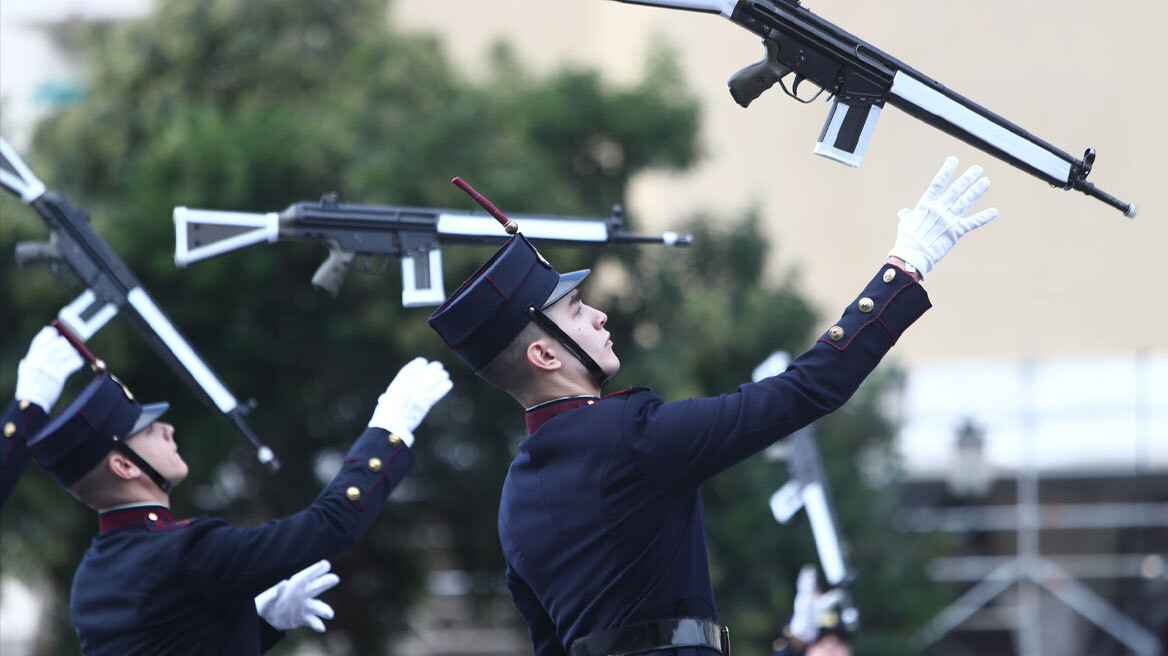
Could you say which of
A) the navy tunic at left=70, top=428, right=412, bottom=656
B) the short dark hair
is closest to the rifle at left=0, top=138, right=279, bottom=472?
the navy tunic at left=70, top=428, right=412, bottom=656

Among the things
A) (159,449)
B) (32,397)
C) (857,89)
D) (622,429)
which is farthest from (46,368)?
(857,89)

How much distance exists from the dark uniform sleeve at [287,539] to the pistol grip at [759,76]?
5.17ft

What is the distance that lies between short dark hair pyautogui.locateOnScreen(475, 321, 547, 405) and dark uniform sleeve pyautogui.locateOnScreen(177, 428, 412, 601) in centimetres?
92

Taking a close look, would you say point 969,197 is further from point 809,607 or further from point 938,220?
point 809,607

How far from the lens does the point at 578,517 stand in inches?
129

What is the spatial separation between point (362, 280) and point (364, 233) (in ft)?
26.4

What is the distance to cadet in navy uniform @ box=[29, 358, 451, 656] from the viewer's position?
412 cm

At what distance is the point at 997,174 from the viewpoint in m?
A: 18.0

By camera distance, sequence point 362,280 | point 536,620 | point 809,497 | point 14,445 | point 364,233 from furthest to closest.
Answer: point 362,280 < point 809,497 < point 14,445 < point 364,233 < point 536,620

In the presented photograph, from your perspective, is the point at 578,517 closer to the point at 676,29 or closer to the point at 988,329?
the point at 988,329

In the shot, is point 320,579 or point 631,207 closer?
point 320,579

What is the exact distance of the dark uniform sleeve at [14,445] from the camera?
5352mm

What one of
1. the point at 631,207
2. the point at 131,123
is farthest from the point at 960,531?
the point at 131,123

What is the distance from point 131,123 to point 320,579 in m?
11.4
